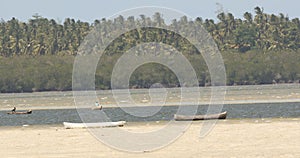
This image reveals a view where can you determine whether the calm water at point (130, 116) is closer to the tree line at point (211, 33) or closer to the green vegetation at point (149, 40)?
the green vegetation at point (149, 40)

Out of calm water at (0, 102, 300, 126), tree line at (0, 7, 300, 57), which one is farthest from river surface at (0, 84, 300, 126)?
tree line at (0, 7, 300, 57)

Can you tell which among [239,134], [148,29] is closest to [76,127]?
[239,134]

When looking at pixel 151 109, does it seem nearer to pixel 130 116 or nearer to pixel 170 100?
pixel 130 116

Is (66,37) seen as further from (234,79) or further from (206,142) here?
(206,142)

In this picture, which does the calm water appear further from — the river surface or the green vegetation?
the green vegetation

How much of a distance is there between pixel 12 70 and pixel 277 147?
124m

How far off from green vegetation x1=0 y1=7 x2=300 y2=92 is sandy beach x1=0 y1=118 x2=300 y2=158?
95.7 m

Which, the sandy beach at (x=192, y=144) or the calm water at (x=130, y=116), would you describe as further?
the calm water at (x=130, y=116)

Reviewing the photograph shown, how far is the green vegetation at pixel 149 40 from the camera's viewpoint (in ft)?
477

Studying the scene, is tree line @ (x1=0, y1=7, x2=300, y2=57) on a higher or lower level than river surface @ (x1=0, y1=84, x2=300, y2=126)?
higher

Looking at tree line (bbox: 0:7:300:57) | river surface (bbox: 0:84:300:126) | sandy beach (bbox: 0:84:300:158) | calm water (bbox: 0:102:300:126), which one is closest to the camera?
sandy beach (bbox: 0:84:300:158)

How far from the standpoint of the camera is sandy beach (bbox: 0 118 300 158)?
28016 mm

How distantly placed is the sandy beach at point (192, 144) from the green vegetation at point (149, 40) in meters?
95.7

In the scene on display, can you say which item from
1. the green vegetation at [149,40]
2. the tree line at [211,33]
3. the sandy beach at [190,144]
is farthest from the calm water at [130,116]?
the tree line at [211,33]
